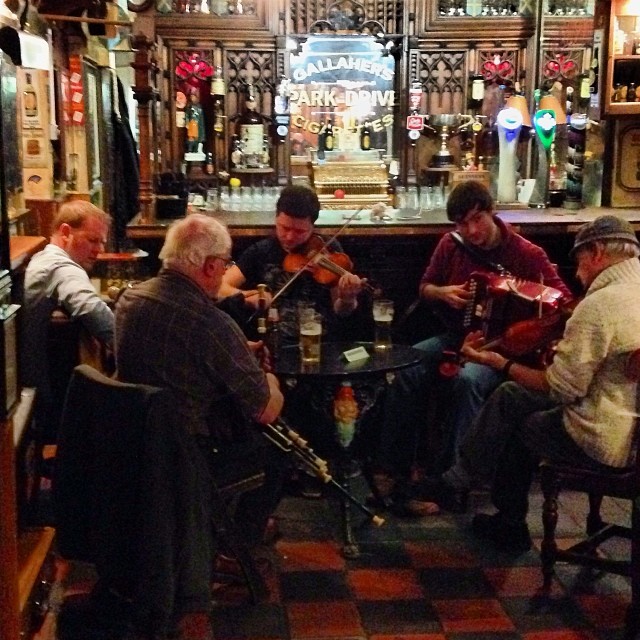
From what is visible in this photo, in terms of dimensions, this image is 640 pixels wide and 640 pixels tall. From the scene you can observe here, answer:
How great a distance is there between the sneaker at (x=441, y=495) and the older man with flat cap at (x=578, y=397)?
39 cm

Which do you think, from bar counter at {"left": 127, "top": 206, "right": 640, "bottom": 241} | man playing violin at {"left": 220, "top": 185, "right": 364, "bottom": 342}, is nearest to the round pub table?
man playing violin at {"left": 220, "top": 185, "right": 364, "bottom": 342}

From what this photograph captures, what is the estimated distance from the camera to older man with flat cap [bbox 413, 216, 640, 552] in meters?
3.01

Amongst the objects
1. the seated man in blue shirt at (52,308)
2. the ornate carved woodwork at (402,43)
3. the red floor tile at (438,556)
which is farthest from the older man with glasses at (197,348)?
the ornate carved woodwork at (402,43)

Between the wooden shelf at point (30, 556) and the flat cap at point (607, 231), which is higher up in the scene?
the flat cap at point (607, 231)

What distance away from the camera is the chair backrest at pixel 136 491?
101 inches

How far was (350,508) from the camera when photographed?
396 centimetres

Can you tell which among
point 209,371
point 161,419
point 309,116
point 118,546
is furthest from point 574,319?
point 309,116

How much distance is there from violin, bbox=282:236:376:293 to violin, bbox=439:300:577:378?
2.36 feet

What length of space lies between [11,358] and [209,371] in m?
0.83

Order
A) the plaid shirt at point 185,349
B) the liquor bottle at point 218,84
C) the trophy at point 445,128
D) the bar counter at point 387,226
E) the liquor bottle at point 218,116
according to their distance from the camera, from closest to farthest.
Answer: the plaid shirt at point 185,349 < the bar counter at point 387,226 < the liquor bottle at point 218,84 < the liquor bottle at point 218,116 < the trophy at point 445,128

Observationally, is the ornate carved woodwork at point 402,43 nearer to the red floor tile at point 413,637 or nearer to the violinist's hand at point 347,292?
the violinist's hand at point 347,292

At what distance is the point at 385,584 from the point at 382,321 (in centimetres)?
105

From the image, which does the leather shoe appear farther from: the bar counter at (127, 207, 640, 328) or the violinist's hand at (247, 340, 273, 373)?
the bar counter at (127, 207, 640, 328)

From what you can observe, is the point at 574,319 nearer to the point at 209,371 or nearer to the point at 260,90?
the point at 209,371
